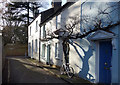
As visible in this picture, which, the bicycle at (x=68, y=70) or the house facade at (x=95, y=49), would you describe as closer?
the house facade at (x=95, y=49)

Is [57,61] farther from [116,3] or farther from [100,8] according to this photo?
[116,3]

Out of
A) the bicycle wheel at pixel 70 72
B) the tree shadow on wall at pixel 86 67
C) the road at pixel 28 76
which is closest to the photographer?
the tree shadow on wall at pixel 86 67

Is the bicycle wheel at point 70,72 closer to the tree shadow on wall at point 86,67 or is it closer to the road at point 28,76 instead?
the tree shadow on wall at point 86,67

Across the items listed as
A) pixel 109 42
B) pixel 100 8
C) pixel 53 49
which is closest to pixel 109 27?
pixel 109 42

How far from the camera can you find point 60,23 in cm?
1320

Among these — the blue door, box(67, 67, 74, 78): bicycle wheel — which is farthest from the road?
the blue door

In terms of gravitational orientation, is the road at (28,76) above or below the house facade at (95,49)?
below

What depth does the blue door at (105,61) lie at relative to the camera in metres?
7.15

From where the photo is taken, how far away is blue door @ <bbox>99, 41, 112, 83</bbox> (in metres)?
7.15

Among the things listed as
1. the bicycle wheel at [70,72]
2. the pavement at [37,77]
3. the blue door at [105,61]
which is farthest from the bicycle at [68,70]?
the blue door at [105,61]

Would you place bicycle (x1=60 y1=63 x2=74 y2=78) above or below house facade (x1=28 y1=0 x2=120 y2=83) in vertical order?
below

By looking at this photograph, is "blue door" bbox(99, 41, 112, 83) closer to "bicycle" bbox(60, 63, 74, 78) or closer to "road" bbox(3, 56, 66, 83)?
"bicycle" bbox(60, 63, 74, 78)

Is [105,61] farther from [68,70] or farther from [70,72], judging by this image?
[68,70]

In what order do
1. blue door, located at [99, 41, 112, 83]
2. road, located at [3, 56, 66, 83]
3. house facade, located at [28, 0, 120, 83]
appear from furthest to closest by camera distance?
road, located at [3, 56, 66, 83] → blue door, located at [99, 41, 112, 83] → house facade, located at [28, 0, 120, 83]
